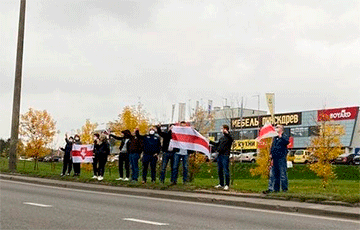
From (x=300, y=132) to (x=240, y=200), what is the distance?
83379 mm

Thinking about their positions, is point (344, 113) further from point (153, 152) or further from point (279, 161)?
point (279, 161)

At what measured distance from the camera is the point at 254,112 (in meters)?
118

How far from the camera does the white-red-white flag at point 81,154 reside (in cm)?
2484

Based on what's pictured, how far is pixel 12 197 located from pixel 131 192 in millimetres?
3815

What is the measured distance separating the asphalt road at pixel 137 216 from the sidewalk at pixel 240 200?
1.50 feet

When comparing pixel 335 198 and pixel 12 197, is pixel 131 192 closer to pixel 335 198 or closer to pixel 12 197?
pixel 12 197

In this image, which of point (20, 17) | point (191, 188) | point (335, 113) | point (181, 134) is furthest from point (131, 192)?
point (335, 113)

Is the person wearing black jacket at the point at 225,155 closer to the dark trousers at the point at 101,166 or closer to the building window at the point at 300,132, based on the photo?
the dark trousers at the point at 101,166

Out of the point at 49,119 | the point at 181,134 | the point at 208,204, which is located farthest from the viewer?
the point at 49,119

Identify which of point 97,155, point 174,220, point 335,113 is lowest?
point 174,220

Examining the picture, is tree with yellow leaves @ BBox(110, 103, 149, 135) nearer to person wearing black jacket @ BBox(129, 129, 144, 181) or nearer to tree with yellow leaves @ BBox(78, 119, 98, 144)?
tree with yellow leaves @ BBox(78, 119, 98, 144)

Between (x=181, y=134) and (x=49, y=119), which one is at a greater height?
(x=49, y=119)

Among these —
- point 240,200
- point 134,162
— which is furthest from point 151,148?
point 240,200

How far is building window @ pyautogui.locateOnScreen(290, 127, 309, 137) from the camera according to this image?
9450 cm
